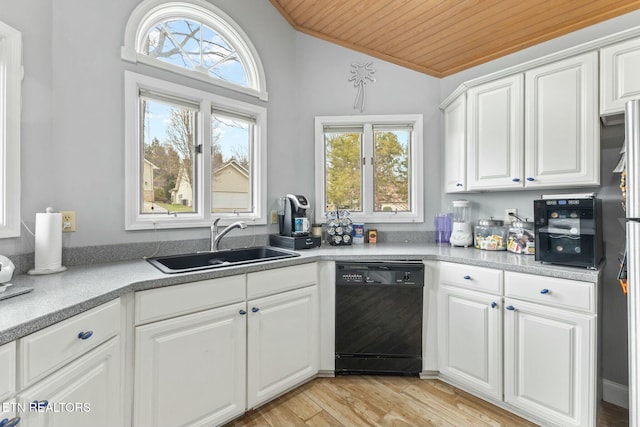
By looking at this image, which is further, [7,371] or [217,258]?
[217,258]

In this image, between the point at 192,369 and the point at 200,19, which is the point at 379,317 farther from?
the point at 200,19

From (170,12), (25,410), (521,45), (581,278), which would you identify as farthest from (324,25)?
(25,410)

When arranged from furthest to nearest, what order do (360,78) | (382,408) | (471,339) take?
1. (360,78)
2. (471,339)
3. (382,408)

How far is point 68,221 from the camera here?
164 cm

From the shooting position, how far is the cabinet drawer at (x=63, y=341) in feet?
2.96

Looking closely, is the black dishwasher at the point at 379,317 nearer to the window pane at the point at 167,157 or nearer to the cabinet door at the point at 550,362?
the cabinet door at the point at 550,362

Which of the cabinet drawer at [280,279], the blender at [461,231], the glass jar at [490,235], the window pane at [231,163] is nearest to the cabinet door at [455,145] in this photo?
the blender at [461,231]

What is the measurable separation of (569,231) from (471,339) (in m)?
0.88

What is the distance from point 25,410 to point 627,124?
92.0 inches

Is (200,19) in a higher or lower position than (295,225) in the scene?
higher

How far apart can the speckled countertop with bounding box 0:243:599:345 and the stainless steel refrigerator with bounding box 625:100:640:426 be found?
1.17 feet

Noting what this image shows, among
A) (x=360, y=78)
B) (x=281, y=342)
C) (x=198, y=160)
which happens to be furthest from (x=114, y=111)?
(x=360, y=78)

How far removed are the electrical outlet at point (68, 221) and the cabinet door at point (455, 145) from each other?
2612 millimetres

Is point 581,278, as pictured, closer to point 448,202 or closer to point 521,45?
point 448,202
